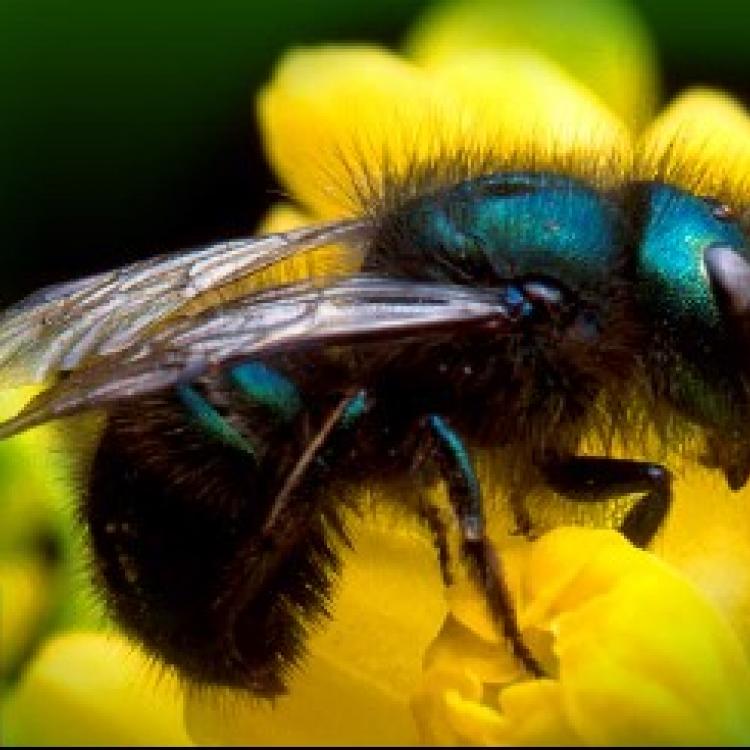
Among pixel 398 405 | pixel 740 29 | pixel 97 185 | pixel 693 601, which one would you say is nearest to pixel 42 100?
pixel 97 185

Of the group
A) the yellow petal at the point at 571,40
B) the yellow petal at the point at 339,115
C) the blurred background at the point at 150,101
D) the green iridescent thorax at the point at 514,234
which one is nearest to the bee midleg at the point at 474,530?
the green iridescent thorax at the point at 514,234

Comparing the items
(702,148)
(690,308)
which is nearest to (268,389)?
(690,308)

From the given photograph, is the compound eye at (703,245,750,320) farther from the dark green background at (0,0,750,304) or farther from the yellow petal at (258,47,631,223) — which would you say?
the dark green background at (0,0,750,304)

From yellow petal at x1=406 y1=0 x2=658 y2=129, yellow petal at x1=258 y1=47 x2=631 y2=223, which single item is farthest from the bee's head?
yellow petal at x1=406 y1=0 x2=658 y2=129

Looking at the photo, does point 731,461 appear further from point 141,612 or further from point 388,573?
point 141,612

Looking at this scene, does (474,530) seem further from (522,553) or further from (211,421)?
(211,421)
